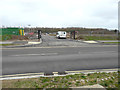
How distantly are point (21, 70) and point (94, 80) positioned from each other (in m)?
3.82

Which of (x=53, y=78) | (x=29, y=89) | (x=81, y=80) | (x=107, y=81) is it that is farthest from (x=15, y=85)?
(x=107, y=81)

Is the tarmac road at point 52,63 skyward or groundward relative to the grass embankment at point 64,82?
skyward

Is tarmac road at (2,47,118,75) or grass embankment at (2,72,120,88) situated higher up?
tarmac road at (2,47,118,75)

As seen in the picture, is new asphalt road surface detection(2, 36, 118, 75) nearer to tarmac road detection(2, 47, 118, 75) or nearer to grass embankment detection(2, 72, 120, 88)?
tarmac road detection(2, 47, 118, 75)

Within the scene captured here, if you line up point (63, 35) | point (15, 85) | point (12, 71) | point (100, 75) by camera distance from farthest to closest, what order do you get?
1. point (63, 35)
2. point (12, 71)
3. point (100, 75)
4. point (15, 85)

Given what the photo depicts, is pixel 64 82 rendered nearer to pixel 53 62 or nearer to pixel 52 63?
pixel 52 63

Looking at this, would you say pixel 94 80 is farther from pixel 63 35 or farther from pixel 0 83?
pixel 63 35

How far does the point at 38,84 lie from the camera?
3.66 meters

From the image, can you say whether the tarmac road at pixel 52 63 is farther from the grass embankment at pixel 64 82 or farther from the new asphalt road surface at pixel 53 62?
the grass embankment at pixel 64 82

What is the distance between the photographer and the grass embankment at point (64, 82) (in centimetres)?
357

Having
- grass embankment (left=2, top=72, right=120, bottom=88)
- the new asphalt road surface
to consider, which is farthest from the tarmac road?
grass embankment (left=2, top=72, right=120, bottom=88)

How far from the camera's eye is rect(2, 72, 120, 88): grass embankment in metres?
3.57

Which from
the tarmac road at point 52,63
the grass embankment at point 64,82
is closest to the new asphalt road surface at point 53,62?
the tarmac road at point 52,63

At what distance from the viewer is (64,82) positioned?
382 centimetres
